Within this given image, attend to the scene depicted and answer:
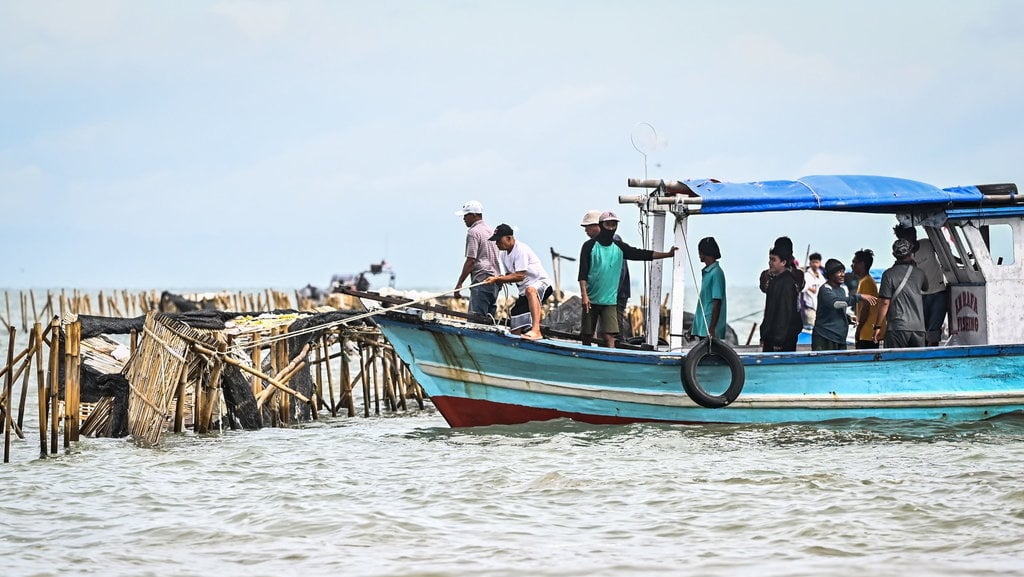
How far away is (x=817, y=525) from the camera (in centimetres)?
769

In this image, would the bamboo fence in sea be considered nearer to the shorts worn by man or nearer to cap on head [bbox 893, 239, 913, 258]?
the shorts worn by man

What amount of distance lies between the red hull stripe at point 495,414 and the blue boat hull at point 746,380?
0.02 metres

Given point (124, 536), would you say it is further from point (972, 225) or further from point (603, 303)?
point (972, 225)

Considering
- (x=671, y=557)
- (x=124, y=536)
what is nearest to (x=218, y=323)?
(x=124, y=536)

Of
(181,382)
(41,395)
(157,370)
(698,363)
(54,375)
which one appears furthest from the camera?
(181,382)

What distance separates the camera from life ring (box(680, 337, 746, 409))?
11.2 m

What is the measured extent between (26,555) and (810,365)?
7.25 m

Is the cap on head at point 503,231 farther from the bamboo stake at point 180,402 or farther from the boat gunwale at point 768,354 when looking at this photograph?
the bamboo stake at point 180,402

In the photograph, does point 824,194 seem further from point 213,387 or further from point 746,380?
point 213,387

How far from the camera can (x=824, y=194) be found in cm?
1156

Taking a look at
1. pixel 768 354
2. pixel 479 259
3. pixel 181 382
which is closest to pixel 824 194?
pixel 768 354

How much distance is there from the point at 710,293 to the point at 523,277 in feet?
6.15

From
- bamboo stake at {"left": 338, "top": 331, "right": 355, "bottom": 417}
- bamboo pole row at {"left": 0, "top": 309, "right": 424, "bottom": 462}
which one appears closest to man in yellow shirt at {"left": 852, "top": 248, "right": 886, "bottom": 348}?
bamboo pole row at {"left": 0, "top": 309, "right": 424, "bottom": 462}

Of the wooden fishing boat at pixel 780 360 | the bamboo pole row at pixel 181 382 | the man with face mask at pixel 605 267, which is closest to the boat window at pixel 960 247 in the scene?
the wooden fishing boat at pixel 780 360
